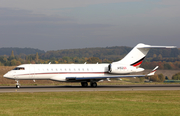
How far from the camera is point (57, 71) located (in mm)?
38312

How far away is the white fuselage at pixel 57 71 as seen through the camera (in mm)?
37281

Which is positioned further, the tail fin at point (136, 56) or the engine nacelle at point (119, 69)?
the tail fin at point (136, 56)

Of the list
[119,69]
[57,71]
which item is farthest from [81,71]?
[119,69]

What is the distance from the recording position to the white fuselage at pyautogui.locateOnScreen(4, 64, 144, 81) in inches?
1468

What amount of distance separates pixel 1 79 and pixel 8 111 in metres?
49.1

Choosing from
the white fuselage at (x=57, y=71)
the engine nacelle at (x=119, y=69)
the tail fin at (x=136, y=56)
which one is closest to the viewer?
the white fuselage at (x=57, y=71)

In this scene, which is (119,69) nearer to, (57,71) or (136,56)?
(136,56)

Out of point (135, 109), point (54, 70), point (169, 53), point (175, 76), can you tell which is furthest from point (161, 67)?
point (169, 53)

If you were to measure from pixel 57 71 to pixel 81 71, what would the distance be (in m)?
3.61

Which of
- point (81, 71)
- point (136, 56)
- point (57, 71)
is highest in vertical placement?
point (136, 56)

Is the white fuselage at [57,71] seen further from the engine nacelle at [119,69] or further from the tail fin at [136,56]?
the tail fin at [136,56]

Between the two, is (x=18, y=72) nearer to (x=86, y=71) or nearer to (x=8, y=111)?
(x=86, y=71)

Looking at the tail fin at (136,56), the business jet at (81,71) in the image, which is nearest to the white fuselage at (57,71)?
the business jet at (81,71)

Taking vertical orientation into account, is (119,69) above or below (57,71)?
below
